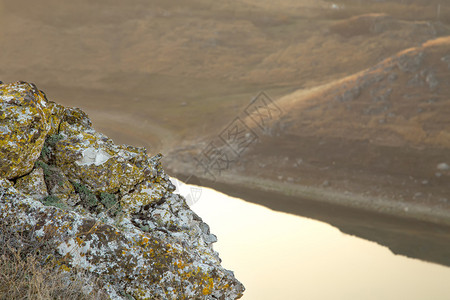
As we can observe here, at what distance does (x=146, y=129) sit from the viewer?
29234 millimetres

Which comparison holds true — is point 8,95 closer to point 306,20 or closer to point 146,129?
point 146,129

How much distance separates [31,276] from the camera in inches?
183

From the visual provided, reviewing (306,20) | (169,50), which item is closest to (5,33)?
(169,50)

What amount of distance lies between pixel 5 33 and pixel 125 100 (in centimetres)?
1716

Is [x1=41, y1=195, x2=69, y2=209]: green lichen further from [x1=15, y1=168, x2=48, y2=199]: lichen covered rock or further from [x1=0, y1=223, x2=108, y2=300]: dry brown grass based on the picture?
[x1=0, y1=223, x2=108, y2=300]: dry brown grass

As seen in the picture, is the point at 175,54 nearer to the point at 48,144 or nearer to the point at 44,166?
the point at 48,144

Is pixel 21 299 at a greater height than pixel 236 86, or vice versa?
pixel 21 299

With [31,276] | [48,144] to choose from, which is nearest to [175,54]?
[48,144]

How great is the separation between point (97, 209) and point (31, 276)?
1467 millimetres

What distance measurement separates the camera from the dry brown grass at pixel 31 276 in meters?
4.46

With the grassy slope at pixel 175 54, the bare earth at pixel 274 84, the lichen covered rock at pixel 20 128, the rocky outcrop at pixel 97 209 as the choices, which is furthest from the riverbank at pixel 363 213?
the lichen covered rock at pixel 20 128

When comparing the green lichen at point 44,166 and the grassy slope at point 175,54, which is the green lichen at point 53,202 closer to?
the green lichen at point 44,166

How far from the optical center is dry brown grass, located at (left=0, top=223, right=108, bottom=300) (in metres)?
4.46

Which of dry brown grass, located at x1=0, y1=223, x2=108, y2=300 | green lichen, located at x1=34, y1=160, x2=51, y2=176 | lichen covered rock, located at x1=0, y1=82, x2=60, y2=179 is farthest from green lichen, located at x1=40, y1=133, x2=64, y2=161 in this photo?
dry brown grass, located at x1=0, y1=223, x2=108, y2=300
